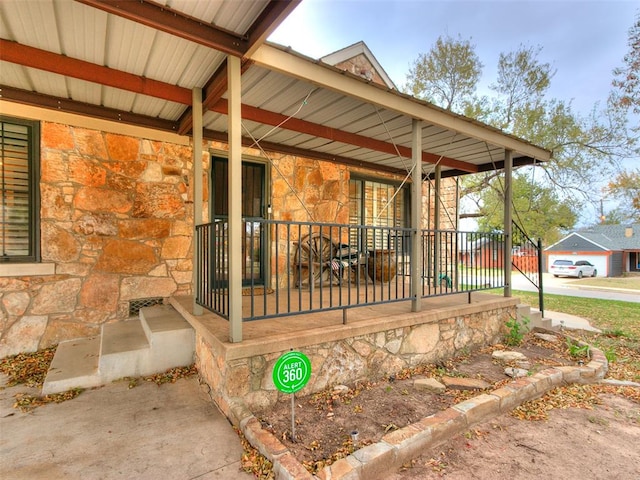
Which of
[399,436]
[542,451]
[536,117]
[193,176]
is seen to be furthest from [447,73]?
[399,436]

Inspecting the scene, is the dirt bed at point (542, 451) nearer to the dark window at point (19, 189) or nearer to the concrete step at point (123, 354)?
the concrete step at point (123, 354)

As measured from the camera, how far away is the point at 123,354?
2836 mm

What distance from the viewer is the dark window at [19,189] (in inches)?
130

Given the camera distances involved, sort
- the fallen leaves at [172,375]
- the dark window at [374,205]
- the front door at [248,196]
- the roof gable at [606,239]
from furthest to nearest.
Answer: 1. the roof gable at [606,239]
2. the dark window at [374,205]
3. the front door at [248,196]
4. the fallen leaves at [172,375]

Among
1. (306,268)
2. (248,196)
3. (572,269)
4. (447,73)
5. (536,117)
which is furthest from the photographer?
(572,269)

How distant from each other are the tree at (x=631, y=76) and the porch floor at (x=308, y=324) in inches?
337

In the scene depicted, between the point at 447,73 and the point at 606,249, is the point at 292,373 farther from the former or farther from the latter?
the point at 606,249

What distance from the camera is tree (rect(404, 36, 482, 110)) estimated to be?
11211mm

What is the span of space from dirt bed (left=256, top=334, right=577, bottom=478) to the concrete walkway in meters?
0.36

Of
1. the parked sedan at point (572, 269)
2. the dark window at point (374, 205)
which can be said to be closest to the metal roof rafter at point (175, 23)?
the dark window at point (374, 205)

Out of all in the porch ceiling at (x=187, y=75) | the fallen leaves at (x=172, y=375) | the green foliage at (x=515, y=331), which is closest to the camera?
the porch ceiling at (x=187, y=75)

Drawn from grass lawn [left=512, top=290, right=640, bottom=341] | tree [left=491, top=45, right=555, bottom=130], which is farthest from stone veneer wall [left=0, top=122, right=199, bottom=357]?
tree [left=491, top=45, right=555, bottom=130]

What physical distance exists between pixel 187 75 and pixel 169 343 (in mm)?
2513

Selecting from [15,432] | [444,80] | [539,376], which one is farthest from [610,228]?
[15,432]
